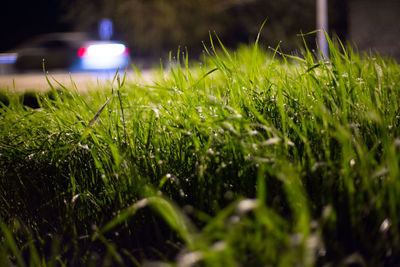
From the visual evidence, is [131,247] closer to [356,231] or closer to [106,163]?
[106,163]

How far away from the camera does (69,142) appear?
1.95 meters

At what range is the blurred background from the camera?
12.9 m

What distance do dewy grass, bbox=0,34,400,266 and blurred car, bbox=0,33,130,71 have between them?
13.5 meters

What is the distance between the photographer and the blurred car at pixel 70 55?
1543 cm

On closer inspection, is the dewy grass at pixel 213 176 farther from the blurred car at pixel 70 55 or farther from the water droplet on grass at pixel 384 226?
the blurred car at pixel 70 55

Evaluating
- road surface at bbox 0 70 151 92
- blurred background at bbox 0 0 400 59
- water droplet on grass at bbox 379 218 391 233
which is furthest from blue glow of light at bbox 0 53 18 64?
water droplet on grass at bbox 379 218 391 233

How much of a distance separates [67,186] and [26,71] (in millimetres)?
16441

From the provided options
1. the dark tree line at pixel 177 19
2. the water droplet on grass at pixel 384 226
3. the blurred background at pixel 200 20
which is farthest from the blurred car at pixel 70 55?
the water droplet on grass at pixel 384 226

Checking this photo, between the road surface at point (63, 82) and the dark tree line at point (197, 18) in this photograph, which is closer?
the road surface at point (63, 82)

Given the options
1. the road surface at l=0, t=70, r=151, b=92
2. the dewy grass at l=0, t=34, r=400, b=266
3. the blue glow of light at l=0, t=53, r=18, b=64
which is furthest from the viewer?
the blue glow of light at l=0, t=53, r=18, b=64

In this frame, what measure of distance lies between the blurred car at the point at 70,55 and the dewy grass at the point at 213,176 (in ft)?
44.3

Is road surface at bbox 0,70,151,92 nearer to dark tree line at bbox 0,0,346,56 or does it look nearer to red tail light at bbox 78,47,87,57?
red tail light at bbox 78,47,87,57

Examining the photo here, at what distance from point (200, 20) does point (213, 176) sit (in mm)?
23544

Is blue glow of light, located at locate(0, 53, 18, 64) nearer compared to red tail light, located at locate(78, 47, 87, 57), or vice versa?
red tail light, located at locate(78, 47, 87, 57)
